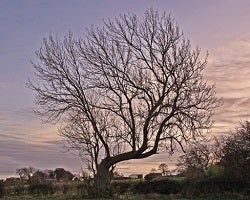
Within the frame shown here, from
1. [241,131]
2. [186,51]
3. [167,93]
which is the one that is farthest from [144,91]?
[241,131]

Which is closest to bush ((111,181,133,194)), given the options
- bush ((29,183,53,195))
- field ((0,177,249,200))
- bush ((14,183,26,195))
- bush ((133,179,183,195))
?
field ((0,177,249,200))

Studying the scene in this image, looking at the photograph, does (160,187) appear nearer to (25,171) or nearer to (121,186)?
(121,186)

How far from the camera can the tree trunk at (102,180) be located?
29048 mm

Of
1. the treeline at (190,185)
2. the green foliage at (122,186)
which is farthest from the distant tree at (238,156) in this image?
the green foliage at (122,186)

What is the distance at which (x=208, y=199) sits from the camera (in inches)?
1055

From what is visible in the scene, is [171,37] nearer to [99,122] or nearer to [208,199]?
[99,122]

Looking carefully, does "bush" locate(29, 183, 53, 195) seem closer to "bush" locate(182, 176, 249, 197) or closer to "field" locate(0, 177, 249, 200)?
"field" locate(0, 177, 249, 200)

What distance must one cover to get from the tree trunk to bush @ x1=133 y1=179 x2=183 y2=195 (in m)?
2.39

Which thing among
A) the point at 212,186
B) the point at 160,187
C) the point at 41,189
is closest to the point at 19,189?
the point at 41,189

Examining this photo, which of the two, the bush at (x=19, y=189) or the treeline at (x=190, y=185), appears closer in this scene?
the treeline at (x=190, y=185)

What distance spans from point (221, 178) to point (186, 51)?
786 centimetres

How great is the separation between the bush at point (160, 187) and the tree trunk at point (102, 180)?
94.2 inches

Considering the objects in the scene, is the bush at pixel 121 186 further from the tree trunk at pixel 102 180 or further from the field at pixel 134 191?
the tree trunk at pixel 102 180

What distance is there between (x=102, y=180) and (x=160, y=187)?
3.93 metres
